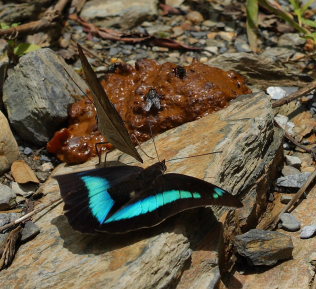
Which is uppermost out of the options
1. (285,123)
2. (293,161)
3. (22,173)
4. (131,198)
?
(131,198)

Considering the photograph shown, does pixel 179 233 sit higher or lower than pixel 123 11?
lower

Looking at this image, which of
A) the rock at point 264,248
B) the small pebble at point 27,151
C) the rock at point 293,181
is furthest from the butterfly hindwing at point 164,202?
the small pebble at point 27,151

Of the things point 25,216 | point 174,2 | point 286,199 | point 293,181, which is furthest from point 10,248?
point 174,2

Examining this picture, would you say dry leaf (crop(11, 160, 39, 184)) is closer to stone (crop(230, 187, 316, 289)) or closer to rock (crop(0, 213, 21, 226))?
rock (crop(0, 213, 21, 226))

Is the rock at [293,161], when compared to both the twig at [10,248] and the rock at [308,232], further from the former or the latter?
the twig at [10,248]

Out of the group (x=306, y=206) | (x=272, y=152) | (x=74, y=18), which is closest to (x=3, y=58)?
(x=74, y=18)

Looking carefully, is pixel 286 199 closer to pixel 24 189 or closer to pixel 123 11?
pixel 24 189

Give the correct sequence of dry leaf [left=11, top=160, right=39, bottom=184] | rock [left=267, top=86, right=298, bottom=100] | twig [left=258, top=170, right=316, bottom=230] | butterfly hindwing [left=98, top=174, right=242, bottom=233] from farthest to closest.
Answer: rock [left=267, top=86, right=298, bottom=100] < dry leaf [left=11, top=160, right=39, bottom=184] < twig [left=258, top=170, right=316, bottom=230] < butterfly hindwing [left=98, top=174, right=242, bottom=233]

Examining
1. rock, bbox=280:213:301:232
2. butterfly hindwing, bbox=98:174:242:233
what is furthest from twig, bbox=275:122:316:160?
butterfly hindwing, bbox=98:174:242:233
